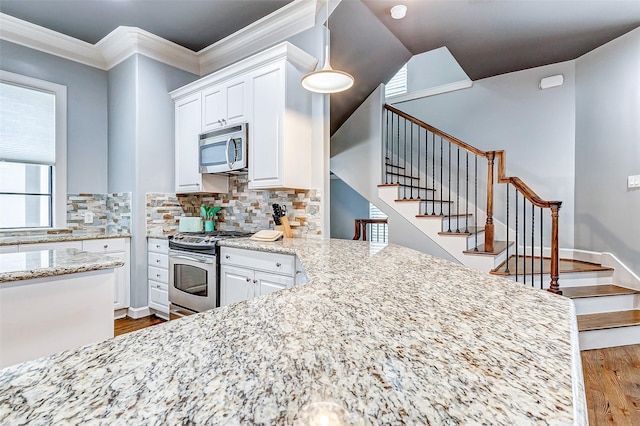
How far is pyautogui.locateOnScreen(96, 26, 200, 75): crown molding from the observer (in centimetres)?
329

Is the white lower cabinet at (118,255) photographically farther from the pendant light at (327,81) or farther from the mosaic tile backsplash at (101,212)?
the pendant light at (327,81)

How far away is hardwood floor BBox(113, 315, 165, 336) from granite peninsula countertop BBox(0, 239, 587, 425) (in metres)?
2.90

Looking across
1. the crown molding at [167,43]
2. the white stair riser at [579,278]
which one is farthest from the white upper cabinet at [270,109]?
the white stair riser at [579,278]

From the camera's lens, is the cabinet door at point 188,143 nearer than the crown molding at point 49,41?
No

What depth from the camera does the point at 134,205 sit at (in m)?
3.40

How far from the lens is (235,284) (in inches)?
105

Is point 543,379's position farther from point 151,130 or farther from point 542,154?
point 542,154

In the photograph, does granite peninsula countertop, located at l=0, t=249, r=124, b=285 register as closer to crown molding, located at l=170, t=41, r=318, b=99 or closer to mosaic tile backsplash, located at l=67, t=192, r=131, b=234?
mosaic tile backsplash, located at l=67, t=192, r=131, b=234

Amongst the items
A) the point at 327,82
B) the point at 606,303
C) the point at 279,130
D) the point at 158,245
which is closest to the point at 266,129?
the point at 279,130

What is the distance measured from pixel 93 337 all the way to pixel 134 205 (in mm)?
2144

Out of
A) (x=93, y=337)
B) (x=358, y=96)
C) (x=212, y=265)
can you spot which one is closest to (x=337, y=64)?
(x=358, y=96)

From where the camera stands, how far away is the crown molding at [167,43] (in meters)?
2.98

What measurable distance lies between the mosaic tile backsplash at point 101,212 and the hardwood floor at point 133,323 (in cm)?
95

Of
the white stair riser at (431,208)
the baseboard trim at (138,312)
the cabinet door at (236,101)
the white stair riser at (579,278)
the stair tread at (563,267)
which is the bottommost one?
the baseboard trim at (138,312)
